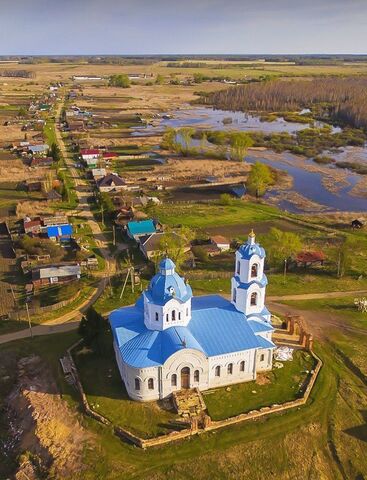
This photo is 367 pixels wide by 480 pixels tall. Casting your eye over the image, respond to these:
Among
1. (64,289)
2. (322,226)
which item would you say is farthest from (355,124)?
(64,289)

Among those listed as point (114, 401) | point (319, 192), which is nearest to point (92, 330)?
point (114, 401)

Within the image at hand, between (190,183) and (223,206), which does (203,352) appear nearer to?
(223,206)

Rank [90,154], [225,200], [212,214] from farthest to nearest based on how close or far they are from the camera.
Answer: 1. [90,154]
2. [225,200]
3. [212,214]

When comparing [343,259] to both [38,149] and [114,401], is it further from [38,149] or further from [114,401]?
[38,149]

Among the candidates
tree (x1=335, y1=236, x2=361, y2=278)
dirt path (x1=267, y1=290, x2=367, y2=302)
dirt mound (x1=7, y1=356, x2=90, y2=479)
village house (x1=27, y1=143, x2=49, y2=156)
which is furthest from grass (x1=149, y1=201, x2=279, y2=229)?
village house (x1=27, y1=143, x2=49, y2=156)

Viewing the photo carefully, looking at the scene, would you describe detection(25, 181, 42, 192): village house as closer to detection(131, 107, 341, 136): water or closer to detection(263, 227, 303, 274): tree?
detection(263, 227, 303, 274): tree
